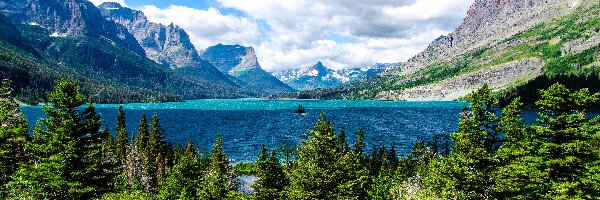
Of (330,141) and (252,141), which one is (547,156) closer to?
(330,141)

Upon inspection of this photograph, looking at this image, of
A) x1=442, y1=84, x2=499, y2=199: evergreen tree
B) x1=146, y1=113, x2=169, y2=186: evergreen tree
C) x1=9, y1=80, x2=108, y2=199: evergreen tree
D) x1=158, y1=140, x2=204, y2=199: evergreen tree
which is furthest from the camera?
x1=146, y1=113, x2=169, y2=186: evergreen tree

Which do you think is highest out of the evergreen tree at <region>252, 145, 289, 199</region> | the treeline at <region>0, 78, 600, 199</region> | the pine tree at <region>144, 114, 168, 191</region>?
the treeline at <region>0, 78, 600, 199</region>

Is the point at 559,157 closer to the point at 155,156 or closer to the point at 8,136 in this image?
the point at 8,136

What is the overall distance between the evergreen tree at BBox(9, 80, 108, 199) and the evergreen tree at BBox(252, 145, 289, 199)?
16362 mm

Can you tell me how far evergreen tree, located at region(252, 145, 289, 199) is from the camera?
42.8m

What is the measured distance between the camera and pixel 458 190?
28.0 meters

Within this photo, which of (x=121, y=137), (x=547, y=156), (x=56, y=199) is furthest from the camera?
(x=121, y=137)

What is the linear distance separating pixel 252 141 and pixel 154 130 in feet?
259

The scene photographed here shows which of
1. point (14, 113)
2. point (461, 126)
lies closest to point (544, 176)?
point (461, 126)

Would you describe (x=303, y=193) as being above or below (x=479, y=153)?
below

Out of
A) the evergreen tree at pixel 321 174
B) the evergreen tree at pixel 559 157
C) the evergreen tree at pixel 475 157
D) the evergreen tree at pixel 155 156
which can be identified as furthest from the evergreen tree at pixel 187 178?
the evergreen tree at pixel 155 156

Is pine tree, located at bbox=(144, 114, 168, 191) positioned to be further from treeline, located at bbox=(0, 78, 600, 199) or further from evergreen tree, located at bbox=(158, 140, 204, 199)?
treeline, located at bbox=(0, 78, 600, 199)

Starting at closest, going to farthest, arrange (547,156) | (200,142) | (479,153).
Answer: (547,156), (479,153), (200,142)

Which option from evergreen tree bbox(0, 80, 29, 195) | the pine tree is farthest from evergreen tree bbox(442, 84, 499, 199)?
the pine tree
